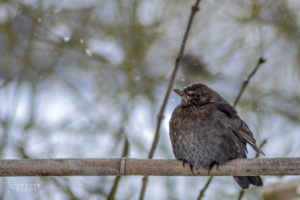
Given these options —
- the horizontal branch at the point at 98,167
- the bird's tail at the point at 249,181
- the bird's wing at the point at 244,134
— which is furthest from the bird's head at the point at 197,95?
the horizontal branch at the point at 98,167

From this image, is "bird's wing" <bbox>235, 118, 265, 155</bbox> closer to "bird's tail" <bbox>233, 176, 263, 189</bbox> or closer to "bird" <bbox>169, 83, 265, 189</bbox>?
"bird" <bbox>169, 83, 265, 189</bbox>

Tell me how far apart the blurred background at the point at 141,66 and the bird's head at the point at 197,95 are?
845 mm

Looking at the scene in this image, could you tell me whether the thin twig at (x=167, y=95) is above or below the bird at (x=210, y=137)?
above

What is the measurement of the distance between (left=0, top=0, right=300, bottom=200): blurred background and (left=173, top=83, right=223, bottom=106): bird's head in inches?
33.3

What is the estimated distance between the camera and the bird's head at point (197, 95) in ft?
12.1

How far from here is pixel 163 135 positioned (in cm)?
494

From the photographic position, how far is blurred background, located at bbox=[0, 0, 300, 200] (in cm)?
465

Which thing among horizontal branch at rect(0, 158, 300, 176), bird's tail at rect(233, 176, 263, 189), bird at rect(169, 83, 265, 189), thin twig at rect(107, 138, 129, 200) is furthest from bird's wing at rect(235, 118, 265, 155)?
thin twig at rect(107, 138, 129, 200)

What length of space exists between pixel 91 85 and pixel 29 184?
73.7 inches

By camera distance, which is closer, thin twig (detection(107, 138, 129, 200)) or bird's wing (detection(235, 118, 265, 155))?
thin twig (detection(107, 138, 129, 200))

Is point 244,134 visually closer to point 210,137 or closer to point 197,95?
point 210,137

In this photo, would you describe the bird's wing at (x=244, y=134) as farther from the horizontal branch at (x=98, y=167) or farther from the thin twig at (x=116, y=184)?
the thin twig at (x=116, y=184)

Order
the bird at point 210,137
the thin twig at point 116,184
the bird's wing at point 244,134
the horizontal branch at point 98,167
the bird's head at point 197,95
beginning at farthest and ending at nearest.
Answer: the bird's head at point 197,95 < the bird's wing at point 244,134 < the bird at point 210,137 < the thin twig at point 116,184 < the horizontal branch at point 98,167

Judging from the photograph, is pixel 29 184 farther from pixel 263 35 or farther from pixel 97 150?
pixel 263 35
